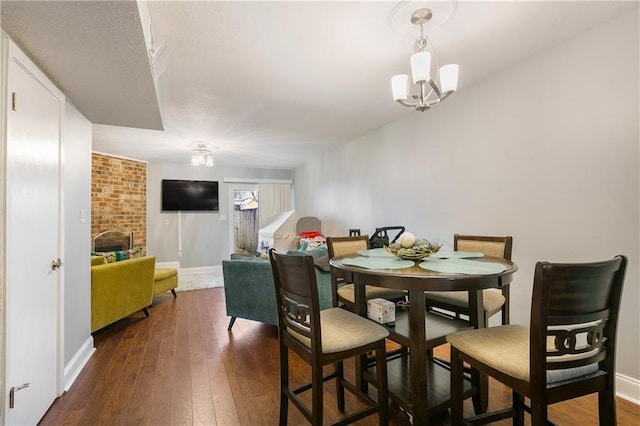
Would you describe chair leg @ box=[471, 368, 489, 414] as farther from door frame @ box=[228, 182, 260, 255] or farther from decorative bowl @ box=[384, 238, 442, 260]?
door frame @ box=[228, 182, 260, 255]

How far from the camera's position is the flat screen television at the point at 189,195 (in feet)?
20.3

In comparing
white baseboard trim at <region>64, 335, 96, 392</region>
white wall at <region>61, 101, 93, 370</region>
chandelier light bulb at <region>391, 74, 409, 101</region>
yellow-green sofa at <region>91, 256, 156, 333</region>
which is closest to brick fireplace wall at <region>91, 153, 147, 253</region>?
yellow-green sofa at <region>91, 256, 156, 333</region>

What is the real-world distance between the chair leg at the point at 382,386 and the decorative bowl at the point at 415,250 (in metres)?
0.50

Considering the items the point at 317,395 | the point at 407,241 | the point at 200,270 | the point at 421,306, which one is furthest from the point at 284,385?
the point at 200,270

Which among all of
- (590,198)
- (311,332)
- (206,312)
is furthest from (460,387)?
(206,312)

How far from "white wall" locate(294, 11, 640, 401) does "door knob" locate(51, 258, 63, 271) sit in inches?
124

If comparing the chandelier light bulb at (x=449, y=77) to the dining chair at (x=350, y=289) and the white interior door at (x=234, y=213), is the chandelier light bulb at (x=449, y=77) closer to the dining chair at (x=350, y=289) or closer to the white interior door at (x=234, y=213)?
the dining chair at (x=350, y=289)

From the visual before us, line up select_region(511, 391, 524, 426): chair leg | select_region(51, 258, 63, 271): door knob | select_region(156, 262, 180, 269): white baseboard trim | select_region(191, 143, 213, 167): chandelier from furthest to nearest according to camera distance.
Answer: select_region(156, 262, 180, 269): white baseboard trim, select_region(191, 143, 213, 167): chandelier, select_region(51, 258, 63, 271): door knob, select_region(511, 391, 524, 426): chair leg

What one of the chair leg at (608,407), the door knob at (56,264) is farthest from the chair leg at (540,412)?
the door knob at (56,264)

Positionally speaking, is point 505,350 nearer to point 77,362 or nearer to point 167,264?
point 77,362

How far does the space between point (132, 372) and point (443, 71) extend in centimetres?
303

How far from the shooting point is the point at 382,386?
1.46 metres

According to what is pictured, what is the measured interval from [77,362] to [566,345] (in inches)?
121

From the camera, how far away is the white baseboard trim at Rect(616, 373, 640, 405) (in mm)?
1786
